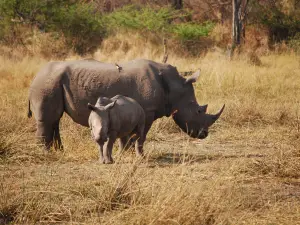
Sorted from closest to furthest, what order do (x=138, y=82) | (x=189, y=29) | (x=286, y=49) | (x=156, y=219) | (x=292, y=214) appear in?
(x=156, y=219) → (x=292, y=214) → (x=138, y=82) → (x=286, y=49) → (x=189, y=29)

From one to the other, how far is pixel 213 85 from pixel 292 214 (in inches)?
344

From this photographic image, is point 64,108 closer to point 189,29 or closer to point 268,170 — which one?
point 268,170

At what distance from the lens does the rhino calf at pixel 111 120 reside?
6.60 metres

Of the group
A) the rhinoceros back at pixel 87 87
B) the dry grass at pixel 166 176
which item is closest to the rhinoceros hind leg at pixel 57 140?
the dry grass at pixel 166 176

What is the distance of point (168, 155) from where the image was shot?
789cm

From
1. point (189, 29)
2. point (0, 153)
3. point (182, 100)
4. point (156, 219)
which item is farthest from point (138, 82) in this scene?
point (189, 29)

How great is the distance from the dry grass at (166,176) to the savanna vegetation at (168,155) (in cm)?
1

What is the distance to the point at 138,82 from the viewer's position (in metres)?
7.77

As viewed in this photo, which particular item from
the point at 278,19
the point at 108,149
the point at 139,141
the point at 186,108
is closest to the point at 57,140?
the point at 139,141

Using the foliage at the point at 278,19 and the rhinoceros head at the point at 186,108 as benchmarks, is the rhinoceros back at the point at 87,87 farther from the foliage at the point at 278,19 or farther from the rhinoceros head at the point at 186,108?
the foliage at the point at 278,19

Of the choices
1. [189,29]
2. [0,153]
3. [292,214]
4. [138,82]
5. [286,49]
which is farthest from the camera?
[189,29]

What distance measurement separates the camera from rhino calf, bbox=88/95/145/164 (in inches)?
260

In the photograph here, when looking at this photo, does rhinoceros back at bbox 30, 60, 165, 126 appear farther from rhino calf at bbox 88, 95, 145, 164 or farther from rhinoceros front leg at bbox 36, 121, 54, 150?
rhino calf at bbox 88, 95, 145, 164

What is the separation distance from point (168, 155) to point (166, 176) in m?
2.89
